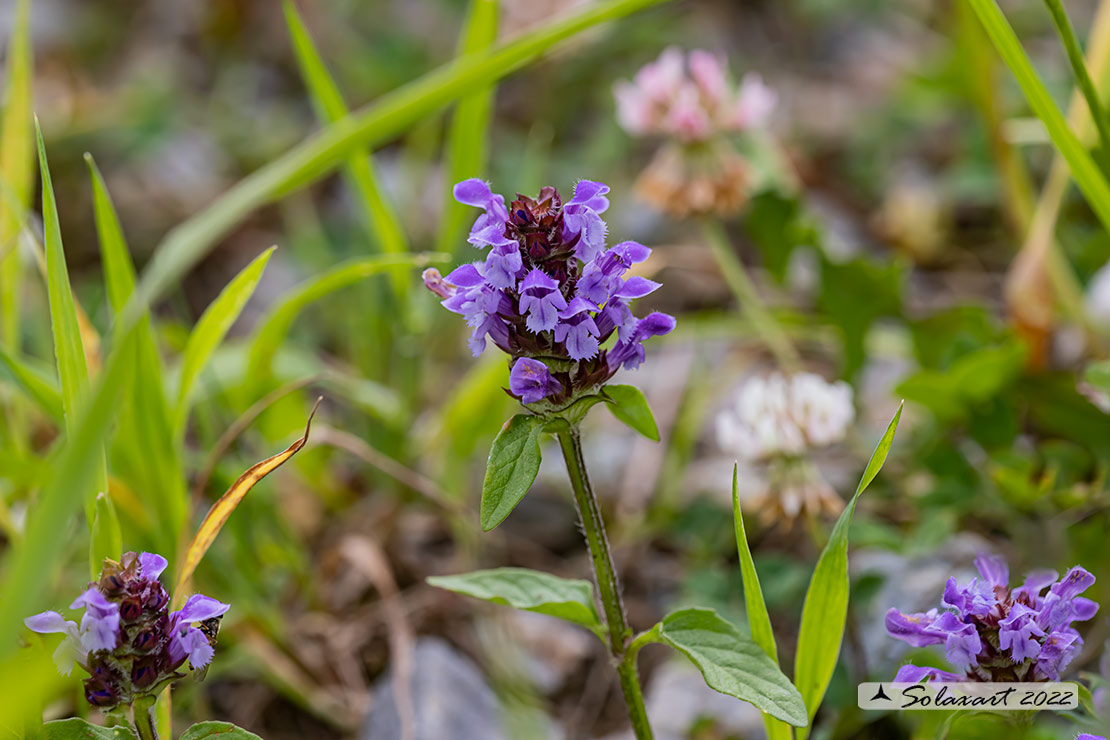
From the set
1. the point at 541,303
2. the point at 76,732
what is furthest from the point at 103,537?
the point at 541,303

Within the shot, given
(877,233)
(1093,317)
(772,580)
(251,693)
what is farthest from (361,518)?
(877,233)

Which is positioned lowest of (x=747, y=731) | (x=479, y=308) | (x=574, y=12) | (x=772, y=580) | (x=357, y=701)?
(x=747, y=731)

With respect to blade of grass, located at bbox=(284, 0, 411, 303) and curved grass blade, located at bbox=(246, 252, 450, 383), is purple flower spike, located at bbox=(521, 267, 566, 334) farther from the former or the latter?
blade of grass, located at bbox=(284, 0, 411, 303)

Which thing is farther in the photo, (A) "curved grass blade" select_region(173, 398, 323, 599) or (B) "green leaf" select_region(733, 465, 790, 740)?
(A) "curved grass blade" select_region(173, 398, 323, 599)

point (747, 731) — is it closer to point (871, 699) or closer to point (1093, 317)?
point (871, 699)

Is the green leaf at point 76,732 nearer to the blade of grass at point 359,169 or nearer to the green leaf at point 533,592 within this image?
the green leaf at point 533,592

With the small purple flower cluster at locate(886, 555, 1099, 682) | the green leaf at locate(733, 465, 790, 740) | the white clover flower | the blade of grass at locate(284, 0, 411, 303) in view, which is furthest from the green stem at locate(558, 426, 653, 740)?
the blade of grass at locate(284, 0, 411, 303)
